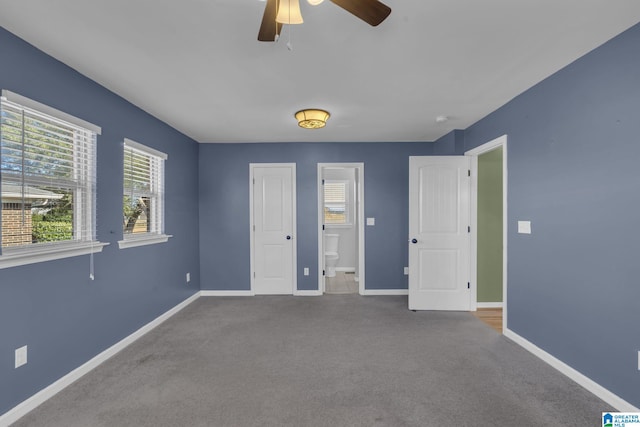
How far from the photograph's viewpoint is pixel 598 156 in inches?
82.7

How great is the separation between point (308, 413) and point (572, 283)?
7.21ft

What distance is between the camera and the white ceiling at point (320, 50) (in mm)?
1677

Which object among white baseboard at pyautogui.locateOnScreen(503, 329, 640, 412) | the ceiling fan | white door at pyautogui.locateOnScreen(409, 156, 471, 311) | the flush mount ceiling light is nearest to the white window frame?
white door at pyautogui.locateOnScreen(409, 156, 471, 311)

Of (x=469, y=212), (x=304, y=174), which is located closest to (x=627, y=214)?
(x=469, y=212)

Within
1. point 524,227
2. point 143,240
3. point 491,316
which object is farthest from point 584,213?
point 143,240

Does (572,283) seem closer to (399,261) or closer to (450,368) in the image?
(450,368)

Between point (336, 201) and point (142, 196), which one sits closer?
point (142, 196)

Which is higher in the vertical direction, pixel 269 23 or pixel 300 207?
pixel 269 23

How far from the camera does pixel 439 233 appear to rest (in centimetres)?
391

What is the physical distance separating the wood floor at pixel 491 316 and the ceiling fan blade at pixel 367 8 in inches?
131

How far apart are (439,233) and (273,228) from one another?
2.45 m

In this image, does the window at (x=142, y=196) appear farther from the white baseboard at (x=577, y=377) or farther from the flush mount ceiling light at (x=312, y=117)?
the white baseboard at (x=577, y=377)

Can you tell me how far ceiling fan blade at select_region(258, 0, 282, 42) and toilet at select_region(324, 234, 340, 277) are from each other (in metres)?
4.66

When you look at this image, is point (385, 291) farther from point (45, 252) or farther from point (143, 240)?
point (45, 252)
